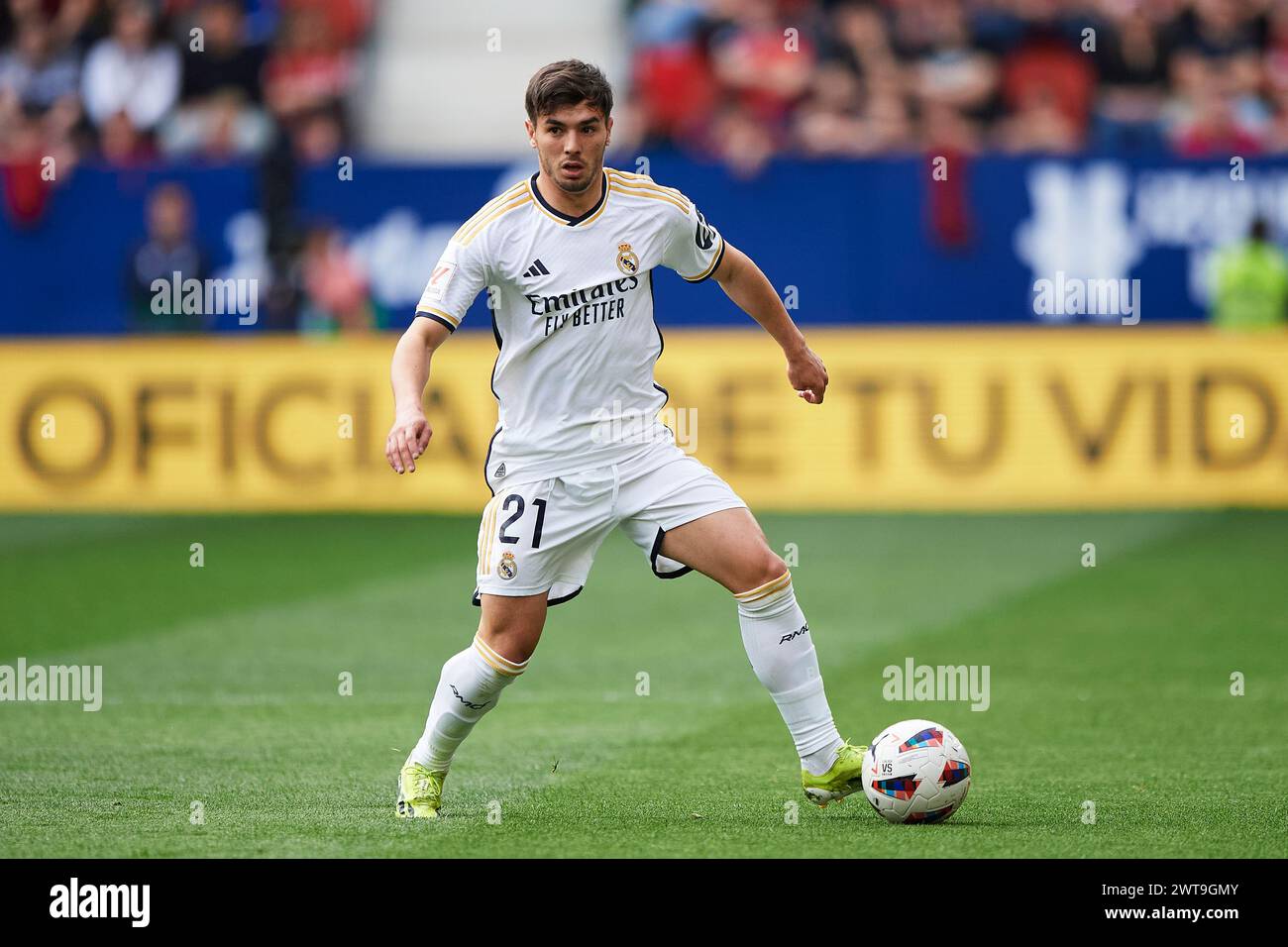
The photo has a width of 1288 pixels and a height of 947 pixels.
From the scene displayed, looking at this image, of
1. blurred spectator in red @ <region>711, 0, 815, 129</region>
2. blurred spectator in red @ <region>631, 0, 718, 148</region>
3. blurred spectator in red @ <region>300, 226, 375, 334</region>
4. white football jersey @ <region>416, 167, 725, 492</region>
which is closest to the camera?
white football jersey @ <region>416, 167, 725, 492</region>

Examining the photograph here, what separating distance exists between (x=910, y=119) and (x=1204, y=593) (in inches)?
307

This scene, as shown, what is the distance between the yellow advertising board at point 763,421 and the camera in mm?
15211

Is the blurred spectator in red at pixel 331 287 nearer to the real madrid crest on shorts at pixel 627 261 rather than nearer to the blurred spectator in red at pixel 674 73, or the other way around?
the blurred spectator in red at pixel 674 73

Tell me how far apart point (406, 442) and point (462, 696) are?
3.93ft

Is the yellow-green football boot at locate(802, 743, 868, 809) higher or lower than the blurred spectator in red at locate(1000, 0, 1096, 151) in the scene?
lower

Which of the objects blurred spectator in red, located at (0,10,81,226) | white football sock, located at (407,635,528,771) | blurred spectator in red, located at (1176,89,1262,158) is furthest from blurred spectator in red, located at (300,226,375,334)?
white football sock, located at (407,635,528,771)

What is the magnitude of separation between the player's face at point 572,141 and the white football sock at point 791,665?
149 centimetres

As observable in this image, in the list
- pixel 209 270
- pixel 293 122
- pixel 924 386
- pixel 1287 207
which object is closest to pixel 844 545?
pixel 924 386

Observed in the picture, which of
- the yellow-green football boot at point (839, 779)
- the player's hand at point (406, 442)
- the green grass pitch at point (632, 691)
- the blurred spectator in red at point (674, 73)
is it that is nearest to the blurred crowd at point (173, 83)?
the blurred spectator in red at point (674, 73)

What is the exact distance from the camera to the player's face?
639 centimetres

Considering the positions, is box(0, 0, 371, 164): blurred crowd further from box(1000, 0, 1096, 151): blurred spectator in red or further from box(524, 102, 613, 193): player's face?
box(524, 102, 613, 193): player's face

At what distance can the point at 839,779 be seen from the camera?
22.1ft

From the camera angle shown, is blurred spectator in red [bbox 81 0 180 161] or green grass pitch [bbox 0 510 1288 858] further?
blurred spectator in red [bbox 81 0 180 161]

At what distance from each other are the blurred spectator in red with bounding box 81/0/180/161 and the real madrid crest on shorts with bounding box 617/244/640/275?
1319cm
